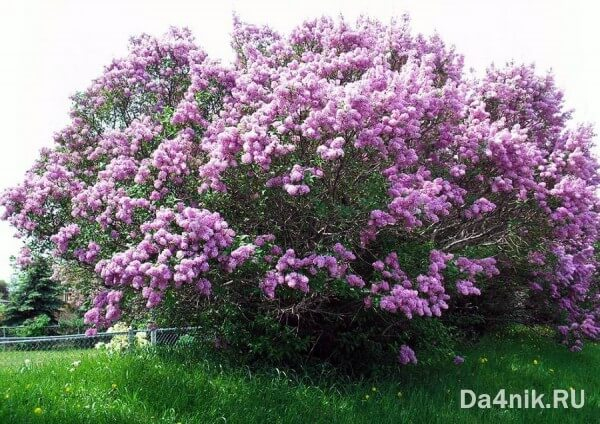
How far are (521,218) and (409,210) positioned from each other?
10.5 feet

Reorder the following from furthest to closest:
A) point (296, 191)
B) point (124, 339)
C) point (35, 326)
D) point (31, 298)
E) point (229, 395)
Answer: point (31, 298)
point (35, 326)
point (124, 339)
point (296, 191)
point (229, 395)

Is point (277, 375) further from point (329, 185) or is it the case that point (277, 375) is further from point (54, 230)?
point (54, 230)

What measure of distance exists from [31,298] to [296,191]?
68.0ft

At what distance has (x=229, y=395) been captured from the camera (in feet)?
19.1

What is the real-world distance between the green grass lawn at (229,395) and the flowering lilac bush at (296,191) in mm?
674

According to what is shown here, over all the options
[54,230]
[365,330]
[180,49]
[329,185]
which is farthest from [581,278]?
[54,230]

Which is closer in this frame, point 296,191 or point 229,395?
point 229,395

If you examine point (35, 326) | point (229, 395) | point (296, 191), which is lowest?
point (35, 326)

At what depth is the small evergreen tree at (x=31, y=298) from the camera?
75.5 ft

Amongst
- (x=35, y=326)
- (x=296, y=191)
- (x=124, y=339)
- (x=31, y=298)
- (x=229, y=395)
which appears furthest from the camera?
(x=31, y=298)

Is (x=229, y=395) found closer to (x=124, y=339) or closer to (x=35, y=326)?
(x=124, y=339)

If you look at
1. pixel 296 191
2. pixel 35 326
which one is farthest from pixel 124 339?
pixel 35 326

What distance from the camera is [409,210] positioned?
6.32 meters

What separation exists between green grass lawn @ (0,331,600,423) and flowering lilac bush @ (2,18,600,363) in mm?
674
